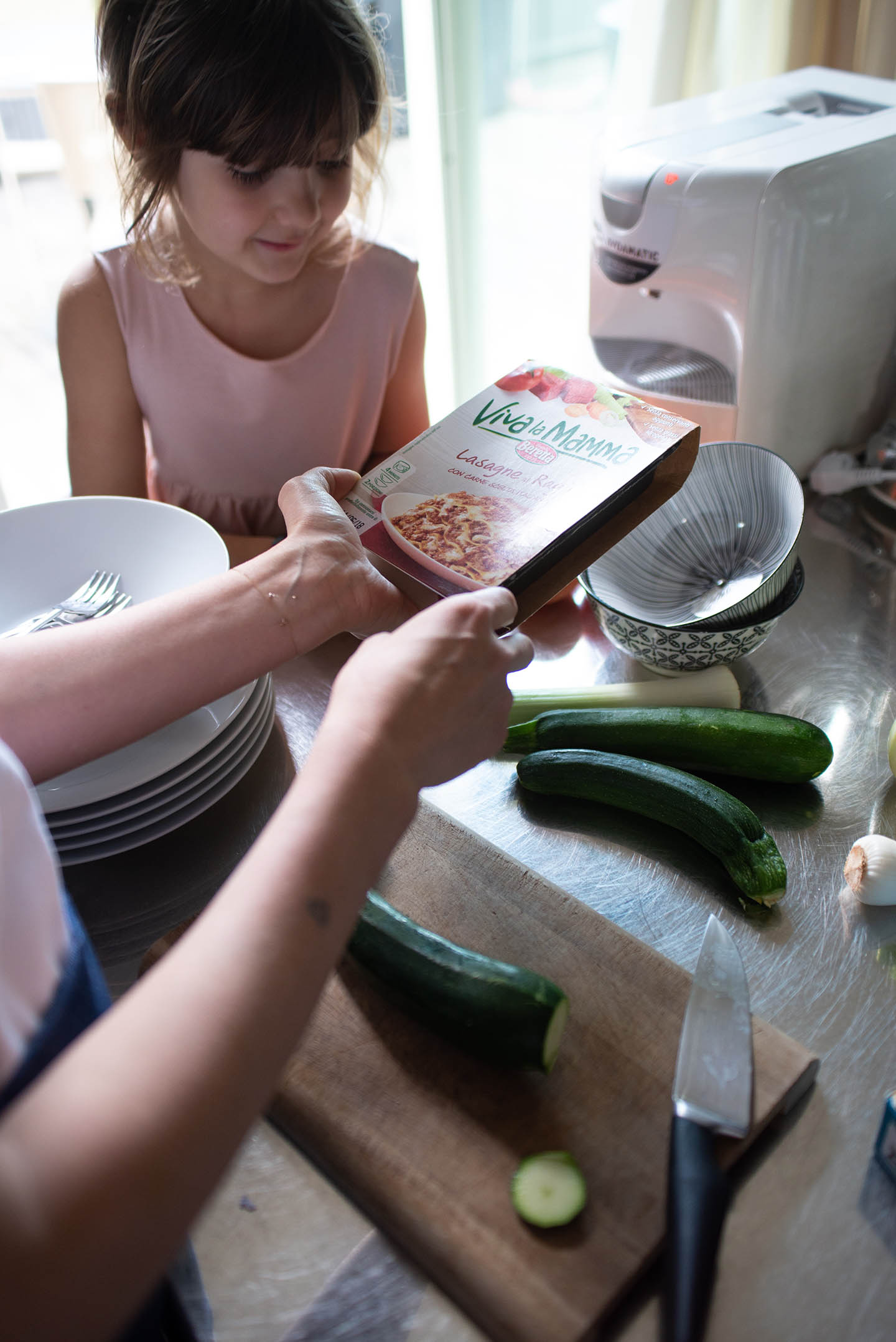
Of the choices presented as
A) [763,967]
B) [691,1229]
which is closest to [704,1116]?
[691,1229]

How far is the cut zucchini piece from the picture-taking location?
0.66m

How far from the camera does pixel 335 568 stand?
1002 mm

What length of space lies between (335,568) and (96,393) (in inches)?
32.0

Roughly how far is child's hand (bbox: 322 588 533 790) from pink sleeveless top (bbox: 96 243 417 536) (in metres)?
0.96

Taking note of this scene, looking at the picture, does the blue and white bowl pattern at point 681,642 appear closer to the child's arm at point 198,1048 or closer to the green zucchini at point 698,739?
the green zucchini at point 698,739

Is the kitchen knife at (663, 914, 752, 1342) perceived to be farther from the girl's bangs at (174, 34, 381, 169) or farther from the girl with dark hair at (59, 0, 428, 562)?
the girl's bangs at (174, 34, 381, 169)

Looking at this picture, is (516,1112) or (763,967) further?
(763,967)

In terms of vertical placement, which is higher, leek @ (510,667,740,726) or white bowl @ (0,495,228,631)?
white bowl @ (0,495,228,631)

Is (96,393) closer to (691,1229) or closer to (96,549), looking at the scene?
(96,549)

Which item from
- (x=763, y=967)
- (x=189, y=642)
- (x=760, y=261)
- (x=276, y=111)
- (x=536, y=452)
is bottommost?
(x=763, y=967)

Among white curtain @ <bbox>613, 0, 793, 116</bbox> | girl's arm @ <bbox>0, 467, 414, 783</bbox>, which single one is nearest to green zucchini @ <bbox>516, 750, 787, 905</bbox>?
girl's arm @ <bbox>0, 467, 414, 783</bbox>

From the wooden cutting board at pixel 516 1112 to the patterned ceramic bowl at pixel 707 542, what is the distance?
17.7 inches

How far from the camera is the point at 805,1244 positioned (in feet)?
2.20

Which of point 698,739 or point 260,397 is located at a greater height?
point 260,397
